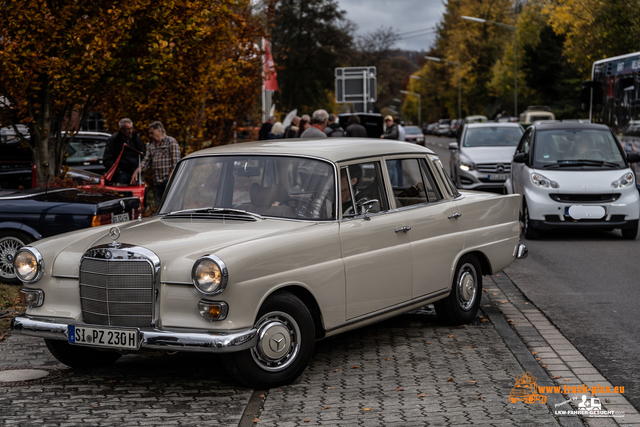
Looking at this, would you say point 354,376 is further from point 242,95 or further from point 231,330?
point 242,95

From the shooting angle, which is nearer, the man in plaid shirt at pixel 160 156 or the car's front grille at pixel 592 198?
the man in plaid shirt at pixel 160 156

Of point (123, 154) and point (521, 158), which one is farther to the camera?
point (521, 158)

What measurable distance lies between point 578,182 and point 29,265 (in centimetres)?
956

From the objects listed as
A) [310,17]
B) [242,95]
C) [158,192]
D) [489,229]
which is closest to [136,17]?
[158,192]

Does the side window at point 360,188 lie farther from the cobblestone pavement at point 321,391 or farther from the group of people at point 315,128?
the group of people at point 315,128

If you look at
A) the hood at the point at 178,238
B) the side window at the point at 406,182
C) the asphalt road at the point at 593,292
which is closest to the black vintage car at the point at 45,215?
the hood at the point at 178,238

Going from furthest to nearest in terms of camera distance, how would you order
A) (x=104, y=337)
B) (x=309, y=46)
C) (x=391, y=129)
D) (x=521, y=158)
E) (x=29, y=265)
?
1. (x=309, y=46)
2. (x=391, y=129)
3. (x=521, y=158)
4. (x=29, y=265)
5. (x=104, y=337)

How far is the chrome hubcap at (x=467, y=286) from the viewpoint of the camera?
7.63 m

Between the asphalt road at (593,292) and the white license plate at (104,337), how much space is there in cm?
323

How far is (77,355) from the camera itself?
6238 millimetres

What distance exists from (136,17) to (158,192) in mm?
2550

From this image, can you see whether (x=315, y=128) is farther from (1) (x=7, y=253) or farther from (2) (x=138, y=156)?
(1) (x=7, y=253)

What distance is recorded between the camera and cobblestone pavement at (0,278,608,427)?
16.7 ft

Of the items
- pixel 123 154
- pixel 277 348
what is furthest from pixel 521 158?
pixel 277 348
